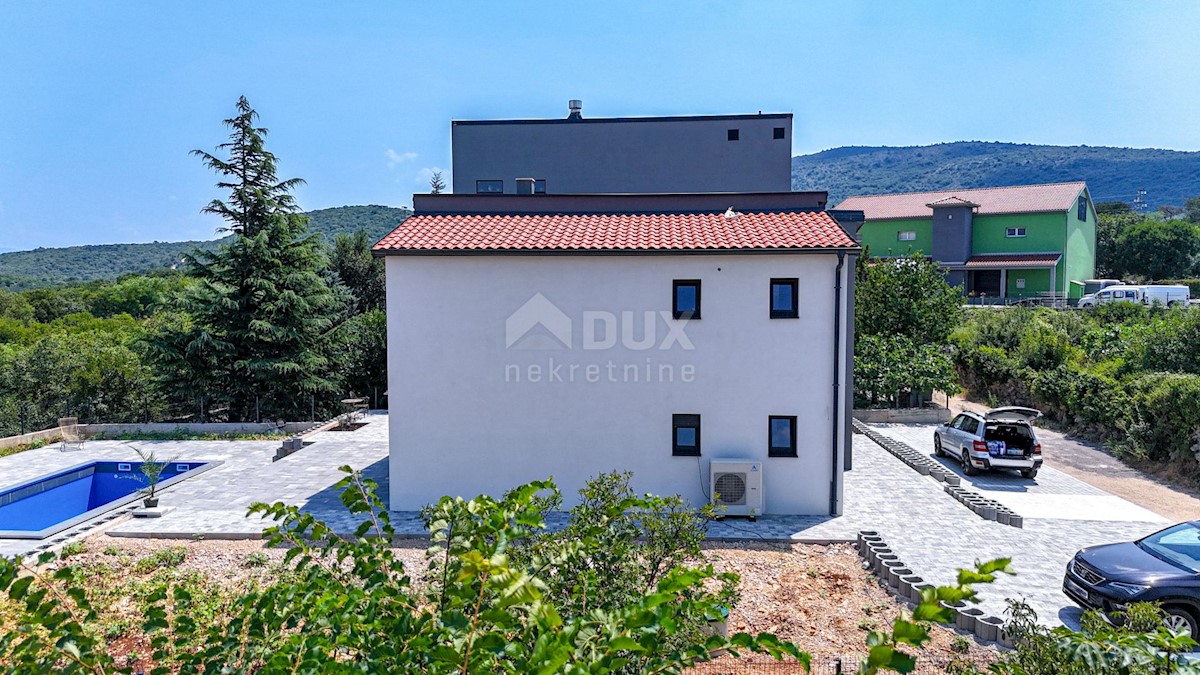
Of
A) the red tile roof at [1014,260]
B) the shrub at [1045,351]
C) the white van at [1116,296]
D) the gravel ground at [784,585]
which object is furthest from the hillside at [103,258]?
the gravel ground at [784,585]

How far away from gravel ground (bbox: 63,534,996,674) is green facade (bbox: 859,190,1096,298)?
3992 centimetres

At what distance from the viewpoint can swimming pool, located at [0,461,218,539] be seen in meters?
15.0

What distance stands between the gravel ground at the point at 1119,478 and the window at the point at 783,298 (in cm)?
868

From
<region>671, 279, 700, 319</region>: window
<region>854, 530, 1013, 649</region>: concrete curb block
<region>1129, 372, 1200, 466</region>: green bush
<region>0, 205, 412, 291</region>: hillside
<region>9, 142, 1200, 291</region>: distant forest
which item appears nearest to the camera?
<region>854, 530, 1013, 649</region>: concrete curb block

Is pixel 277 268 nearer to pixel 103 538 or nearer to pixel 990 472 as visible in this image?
pixel 103 538

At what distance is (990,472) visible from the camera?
1698 centimetres

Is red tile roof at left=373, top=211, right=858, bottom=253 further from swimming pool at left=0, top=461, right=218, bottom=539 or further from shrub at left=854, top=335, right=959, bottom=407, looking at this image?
shrub at left=854, top=335, right=959, bottom=407

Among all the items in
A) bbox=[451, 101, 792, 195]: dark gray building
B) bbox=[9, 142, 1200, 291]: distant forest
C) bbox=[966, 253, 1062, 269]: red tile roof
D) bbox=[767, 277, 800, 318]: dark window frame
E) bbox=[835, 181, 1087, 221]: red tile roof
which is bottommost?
bbox=[767, 277, 800, 318]: dark window frame

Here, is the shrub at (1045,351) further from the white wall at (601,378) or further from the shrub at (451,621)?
the shrub at (451,621)

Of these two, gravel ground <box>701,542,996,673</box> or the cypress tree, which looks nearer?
gravel ground <box>701,542,996,673</box>

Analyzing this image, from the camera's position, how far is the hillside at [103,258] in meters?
97.4

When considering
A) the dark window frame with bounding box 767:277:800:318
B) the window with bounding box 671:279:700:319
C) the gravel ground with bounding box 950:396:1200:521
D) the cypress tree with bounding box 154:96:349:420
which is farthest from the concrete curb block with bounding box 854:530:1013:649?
the cypress tree with bounding box 154:96:349:420

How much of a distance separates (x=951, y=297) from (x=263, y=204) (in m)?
27.6

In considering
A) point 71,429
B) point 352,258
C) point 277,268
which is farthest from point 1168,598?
point 352,258
